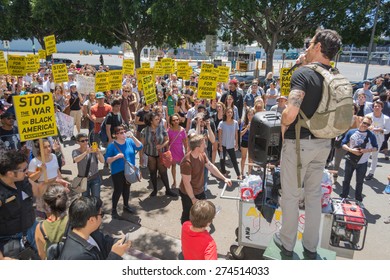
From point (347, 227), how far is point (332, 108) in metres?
1.71

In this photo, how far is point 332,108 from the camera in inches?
105

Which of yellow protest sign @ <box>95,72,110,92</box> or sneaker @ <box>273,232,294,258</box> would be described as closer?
sneaker @ <box>273,232,294,258</box>

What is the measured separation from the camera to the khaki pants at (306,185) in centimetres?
293

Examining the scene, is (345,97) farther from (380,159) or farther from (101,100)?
(380,159)

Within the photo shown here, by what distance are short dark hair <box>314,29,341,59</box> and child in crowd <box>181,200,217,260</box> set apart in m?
1.77

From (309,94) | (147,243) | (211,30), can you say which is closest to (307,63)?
(309,94)

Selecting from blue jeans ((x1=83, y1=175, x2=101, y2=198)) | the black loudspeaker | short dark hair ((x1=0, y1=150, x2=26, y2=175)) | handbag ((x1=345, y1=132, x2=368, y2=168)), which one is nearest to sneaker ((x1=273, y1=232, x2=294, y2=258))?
the black loudspeaker

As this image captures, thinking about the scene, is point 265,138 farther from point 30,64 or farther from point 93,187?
point 30,64

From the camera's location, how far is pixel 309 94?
271cm

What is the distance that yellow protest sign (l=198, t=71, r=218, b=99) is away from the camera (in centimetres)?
837

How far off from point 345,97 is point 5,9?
113ft

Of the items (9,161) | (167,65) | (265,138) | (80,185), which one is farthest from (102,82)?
(265,138)

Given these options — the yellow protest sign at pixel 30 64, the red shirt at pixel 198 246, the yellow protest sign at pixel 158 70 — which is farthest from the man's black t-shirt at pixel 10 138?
the yellow protest sign at pixel 158 70

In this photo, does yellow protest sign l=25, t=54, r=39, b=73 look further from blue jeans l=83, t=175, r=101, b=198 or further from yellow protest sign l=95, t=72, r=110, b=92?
blue jeans l=83, t=175, r=101, b=198
